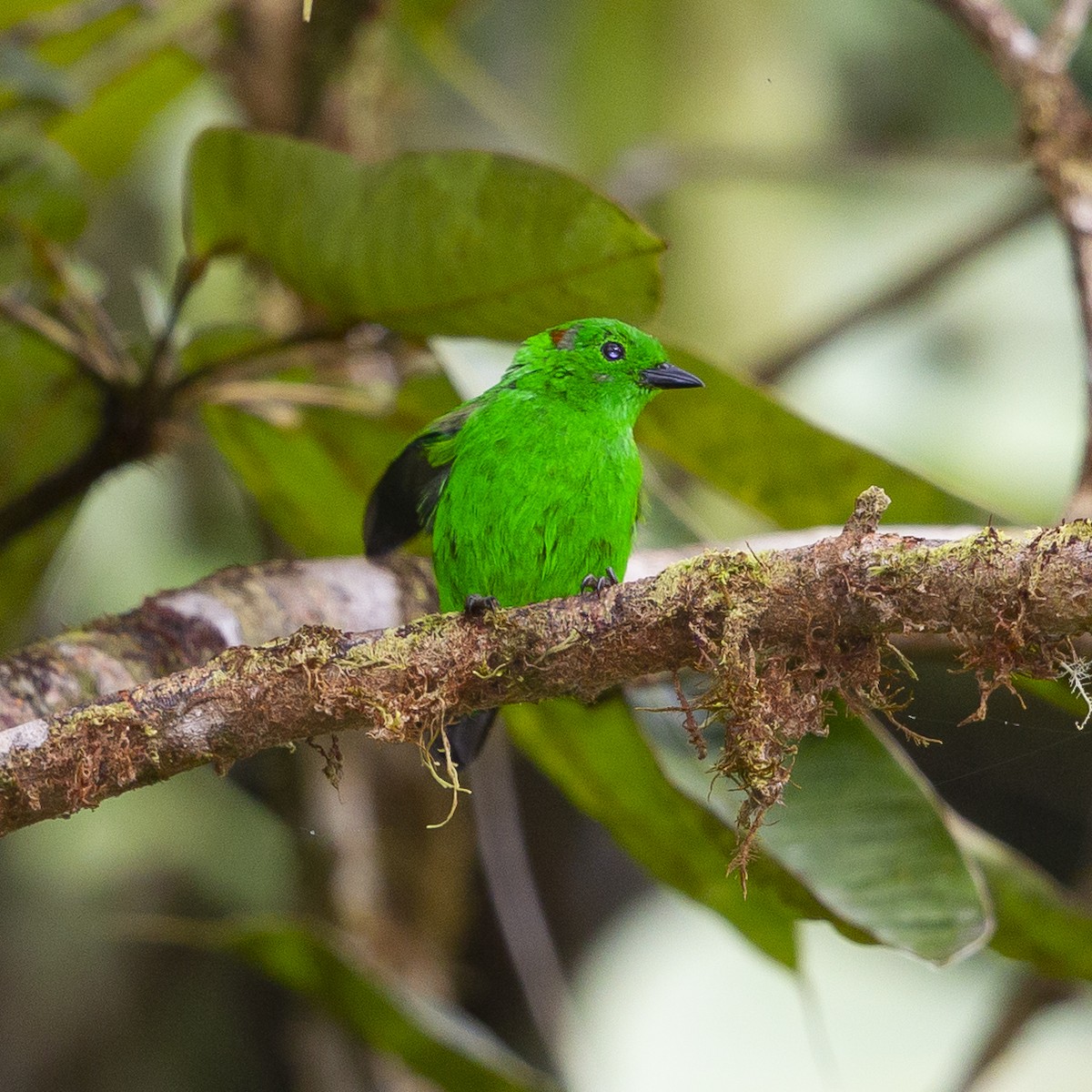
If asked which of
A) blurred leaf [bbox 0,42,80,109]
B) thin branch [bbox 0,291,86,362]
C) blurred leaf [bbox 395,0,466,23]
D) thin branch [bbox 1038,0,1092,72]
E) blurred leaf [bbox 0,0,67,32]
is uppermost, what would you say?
thin branch [bbox 1038,0,1092,72]

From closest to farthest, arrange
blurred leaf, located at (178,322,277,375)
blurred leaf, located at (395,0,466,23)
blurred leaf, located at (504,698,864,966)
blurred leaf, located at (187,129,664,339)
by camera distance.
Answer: blurred leaf, located at (187,129,664,339) < blurred leaf, located at (504,698,864,966) < blurred leaf, located at (178,322,277,375) < blurred leaf, located at (395,0,466,23)

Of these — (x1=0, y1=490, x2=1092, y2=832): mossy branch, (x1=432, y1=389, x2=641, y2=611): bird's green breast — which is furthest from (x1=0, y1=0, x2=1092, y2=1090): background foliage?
(x1=0, y1=490, x2=1092, y2=832): mossy branch

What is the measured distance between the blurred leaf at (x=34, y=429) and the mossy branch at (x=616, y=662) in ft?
4.78

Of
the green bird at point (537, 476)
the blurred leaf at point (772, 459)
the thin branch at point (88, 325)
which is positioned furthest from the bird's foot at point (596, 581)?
the thin branch at point (88, 325)

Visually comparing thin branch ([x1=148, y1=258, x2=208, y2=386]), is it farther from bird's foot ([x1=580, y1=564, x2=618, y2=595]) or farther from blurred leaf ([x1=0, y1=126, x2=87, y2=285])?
bird's foot ([x1=580, y1=564, x2=618, y2=595])

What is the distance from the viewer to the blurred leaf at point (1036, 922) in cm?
265

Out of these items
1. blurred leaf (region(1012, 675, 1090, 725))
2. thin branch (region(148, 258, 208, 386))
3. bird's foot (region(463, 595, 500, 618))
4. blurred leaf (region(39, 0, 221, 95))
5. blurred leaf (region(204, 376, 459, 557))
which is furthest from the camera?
blurred leaf (region(39, 0, 221, 95))

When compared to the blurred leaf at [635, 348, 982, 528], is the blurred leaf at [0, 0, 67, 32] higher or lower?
higher

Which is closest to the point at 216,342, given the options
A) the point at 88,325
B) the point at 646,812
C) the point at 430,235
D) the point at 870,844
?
the point at 88,325

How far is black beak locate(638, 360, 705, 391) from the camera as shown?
2.47 m

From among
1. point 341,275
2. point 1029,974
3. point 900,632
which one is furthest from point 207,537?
point 900,632

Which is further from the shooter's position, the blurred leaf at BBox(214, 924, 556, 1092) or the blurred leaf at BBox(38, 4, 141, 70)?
the blurred leaf at BBox(38, 4, 141, 70)

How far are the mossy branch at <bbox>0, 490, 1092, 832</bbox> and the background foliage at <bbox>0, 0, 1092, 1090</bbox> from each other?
346 millimetres

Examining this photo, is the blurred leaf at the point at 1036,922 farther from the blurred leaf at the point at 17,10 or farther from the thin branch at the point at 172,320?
the blurred leaf at the point at 17,10
